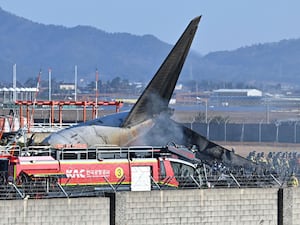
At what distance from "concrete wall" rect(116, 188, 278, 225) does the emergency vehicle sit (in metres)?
1.45

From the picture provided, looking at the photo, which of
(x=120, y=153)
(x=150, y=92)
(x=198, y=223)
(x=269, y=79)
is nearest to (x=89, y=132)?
(x=150, y=92)

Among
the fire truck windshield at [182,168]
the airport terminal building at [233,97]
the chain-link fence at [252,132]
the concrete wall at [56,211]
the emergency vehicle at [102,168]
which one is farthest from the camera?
the airport terminal building at [233,97]

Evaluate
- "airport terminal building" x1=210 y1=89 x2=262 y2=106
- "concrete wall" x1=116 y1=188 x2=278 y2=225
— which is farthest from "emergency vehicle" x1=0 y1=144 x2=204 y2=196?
"airport terminal building" x1=210 y1=89 x2=262 y2=106

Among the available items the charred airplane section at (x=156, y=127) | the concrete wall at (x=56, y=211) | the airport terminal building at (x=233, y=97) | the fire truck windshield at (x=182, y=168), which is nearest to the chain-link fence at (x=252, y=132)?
the charred airplane section at (x=156, y=127)

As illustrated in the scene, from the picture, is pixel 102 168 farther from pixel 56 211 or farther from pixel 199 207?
pixel 56 211

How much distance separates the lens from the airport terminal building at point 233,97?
169500mm

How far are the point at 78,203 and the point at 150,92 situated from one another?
717 inches

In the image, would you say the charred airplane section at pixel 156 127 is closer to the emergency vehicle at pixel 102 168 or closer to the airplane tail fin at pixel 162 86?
the airplane tail fin at pixel 162 86

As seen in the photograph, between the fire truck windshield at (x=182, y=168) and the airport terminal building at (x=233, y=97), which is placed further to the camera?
the airport terminal building at (x=233, y=97)

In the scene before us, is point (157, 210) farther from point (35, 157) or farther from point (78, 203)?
point (35, 157)

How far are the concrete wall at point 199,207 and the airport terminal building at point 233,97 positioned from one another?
127052 millimetres

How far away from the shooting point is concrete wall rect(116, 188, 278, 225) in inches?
1444

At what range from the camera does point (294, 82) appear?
16850 centimetres

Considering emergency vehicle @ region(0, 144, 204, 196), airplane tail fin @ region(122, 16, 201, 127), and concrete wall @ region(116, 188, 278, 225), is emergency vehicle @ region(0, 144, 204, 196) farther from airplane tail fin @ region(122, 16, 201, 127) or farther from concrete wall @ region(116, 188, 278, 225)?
airplane tail fin @ region(122, 16, 201, 127)
